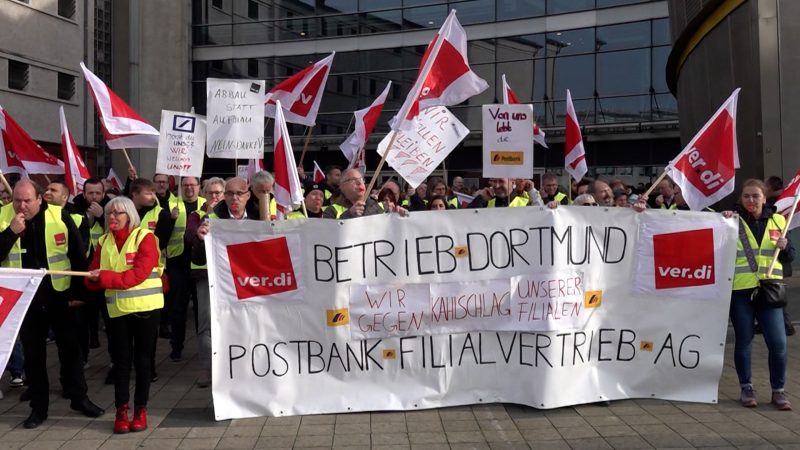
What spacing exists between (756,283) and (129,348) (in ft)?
15.6

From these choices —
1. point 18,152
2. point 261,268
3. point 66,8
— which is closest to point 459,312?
point 261,268

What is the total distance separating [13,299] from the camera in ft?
17.6

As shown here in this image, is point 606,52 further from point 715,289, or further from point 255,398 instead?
point 255,398

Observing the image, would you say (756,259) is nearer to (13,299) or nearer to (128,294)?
(128,294)

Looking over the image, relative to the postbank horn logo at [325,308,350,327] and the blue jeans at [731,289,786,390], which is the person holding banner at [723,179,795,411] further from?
the postbank horn logo at [325,308,350,327]

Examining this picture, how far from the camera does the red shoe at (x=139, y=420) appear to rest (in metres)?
5.72

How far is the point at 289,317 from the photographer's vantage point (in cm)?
602

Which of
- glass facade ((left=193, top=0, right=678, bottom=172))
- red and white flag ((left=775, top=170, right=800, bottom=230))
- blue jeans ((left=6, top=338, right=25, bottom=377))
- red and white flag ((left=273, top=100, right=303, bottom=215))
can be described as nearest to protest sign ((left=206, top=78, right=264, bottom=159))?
red and white flag ((left=273, top=100, right=303, bottom=215))

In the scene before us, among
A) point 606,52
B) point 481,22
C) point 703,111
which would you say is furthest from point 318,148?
point 703,111

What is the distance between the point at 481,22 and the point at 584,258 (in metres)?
21.0

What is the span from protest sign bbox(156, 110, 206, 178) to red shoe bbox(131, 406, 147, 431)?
3698mm

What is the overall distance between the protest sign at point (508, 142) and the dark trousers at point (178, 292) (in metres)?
3.39

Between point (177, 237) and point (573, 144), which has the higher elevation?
point (573, 144)

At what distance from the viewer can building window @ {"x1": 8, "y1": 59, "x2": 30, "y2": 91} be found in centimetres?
2756
